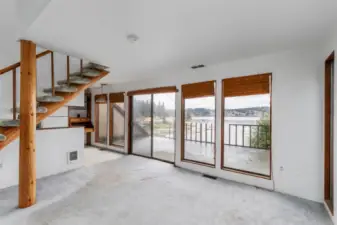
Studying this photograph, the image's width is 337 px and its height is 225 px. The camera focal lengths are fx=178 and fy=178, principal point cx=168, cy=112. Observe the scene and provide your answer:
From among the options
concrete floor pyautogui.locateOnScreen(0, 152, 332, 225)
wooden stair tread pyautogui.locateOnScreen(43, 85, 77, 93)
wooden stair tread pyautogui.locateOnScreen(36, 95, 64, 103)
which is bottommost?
concrete floor pyautogui.locateOnScreen(0, 152, 332, 225)

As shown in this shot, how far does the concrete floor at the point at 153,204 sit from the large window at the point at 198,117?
40.0 inches

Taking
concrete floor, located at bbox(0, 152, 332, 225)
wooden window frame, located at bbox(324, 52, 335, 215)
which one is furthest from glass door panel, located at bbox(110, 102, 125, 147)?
wooden window frame, located at bbox(324, 52, 335, 215)

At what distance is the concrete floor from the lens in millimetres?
2088

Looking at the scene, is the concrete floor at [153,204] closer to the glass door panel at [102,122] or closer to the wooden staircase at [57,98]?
the wooden staircase at [57,98]

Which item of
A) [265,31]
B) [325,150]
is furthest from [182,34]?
[325,150]

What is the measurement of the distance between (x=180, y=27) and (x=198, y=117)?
3338 mm

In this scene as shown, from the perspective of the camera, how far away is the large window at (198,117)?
3.82 metres

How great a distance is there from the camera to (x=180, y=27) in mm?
1992

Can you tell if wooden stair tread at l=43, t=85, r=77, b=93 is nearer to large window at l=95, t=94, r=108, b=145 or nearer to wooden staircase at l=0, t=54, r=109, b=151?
wooden staircase at l=0, t=54, r=109, b=151

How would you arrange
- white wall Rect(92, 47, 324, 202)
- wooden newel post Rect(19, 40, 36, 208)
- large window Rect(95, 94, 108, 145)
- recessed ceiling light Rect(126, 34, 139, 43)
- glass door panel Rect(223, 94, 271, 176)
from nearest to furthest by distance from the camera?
recessed ceiling light Rect(126, 34, 139, 43) → wooden newel post Rect(19, 40, 36, 208) → white wall Rect(92, 47, 324, 202) → glass door panel Rect(223, 94, 271, 176) → large window Rect(95, 94, 108, 145)

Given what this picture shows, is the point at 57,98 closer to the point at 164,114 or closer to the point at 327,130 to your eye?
the point at 164,114

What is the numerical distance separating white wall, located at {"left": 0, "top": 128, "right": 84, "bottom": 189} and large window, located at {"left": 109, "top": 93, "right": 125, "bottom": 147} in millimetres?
1865

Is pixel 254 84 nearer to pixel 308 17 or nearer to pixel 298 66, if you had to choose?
pixel 298 66

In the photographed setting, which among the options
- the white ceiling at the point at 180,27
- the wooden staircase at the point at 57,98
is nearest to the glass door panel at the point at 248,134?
the white ceiling at the point at 180,27
